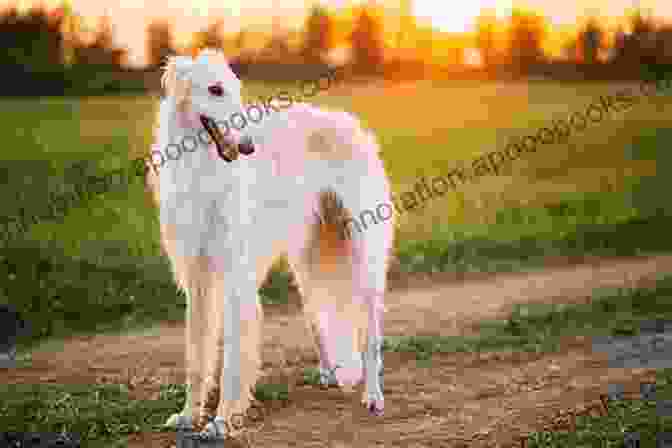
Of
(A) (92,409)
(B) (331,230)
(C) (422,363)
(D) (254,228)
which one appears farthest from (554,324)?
(A) (92,409)

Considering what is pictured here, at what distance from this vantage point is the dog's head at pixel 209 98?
19.0 feet

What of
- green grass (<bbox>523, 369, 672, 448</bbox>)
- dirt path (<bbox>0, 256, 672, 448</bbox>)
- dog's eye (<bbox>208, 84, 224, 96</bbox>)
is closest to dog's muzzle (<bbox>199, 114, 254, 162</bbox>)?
dog's eye (<bbox>208, 84, 224, 96</bbox>)

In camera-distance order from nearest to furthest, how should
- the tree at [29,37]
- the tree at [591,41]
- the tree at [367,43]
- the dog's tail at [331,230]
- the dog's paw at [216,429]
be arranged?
the dog's paw at [216,429], the dog's tail at [331,230], the tree at [29,37], the tree at [591,41], the tree at [367,43]

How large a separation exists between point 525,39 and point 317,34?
7.35 m

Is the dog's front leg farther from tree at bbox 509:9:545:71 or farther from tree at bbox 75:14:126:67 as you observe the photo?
tree at bbox 509:9:545:71

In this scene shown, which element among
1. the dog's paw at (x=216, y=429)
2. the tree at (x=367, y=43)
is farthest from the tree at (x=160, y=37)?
the dog's paw at (x=216, y=429)

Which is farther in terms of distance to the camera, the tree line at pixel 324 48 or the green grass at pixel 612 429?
the tree line at pixel 324 48

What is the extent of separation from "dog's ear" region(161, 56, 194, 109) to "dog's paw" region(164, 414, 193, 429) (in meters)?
2.19

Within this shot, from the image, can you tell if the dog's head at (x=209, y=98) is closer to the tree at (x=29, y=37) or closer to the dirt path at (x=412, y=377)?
the dirt path at (x=412, y=377)

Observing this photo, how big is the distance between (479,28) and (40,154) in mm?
15251

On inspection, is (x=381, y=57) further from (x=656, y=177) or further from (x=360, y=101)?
(x=656, y=177)

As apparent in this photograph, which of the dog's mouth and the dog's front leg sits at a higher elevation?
the dog's mouth

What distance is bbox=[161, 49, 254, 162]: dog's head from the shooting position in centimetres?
580

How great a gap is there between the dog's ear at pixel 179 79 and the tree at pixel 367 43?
73.2 ft
